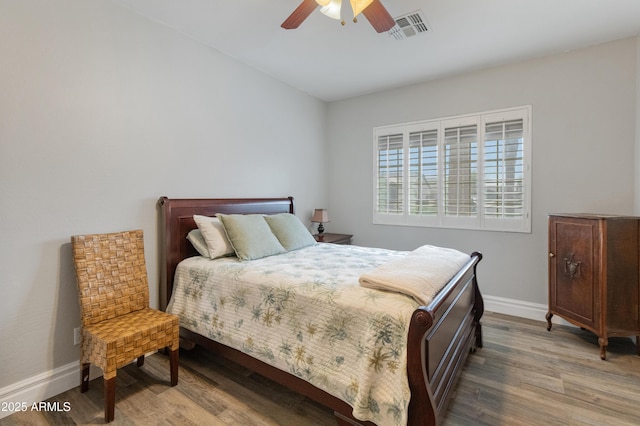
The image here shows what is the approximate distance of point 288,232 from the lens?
3029mm

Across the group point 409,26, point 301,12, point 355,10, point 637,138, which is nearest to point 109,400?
point 301,12

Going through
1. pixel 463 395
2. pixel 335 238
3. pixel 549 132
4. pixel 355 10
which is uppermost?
pixel 355 10

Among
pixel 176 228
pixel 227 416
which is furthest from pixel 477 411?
pixel 176 228

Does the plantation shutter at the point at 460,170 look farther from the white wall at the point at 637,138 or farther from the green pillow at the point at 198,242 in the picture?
the green pillow at the point at 198,242

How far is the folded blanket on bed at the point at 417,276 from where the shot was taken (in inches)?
61.8

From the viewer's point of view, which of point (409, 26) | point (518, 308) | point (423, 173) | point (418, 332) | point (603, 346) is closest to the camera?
point (418, 332)

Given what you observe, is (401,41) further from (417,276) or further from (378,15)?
(417,276)

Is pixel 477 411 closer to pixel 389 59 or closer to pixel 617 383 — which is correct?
pixel 617 383

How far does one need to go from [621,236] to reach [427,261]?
1.76m

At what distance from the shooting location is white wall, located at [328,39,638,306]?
281 centimetres

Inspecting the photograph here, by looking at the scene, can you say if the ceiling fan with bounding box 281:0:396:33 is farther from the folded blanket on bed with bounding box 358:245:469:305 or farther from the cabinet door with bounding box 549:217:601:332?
the cabinet door with bounding box 549:217:601:332

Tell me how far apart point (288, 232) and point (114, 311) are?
1538 mm

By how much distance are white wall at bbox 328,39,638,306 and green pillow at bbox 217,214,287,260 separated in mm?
1976

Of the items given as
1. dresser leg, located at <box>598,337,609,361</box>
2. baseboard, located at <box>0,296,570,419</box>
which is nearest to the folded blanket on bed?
dresser leg, located at <box>598,337,609,361</box>
